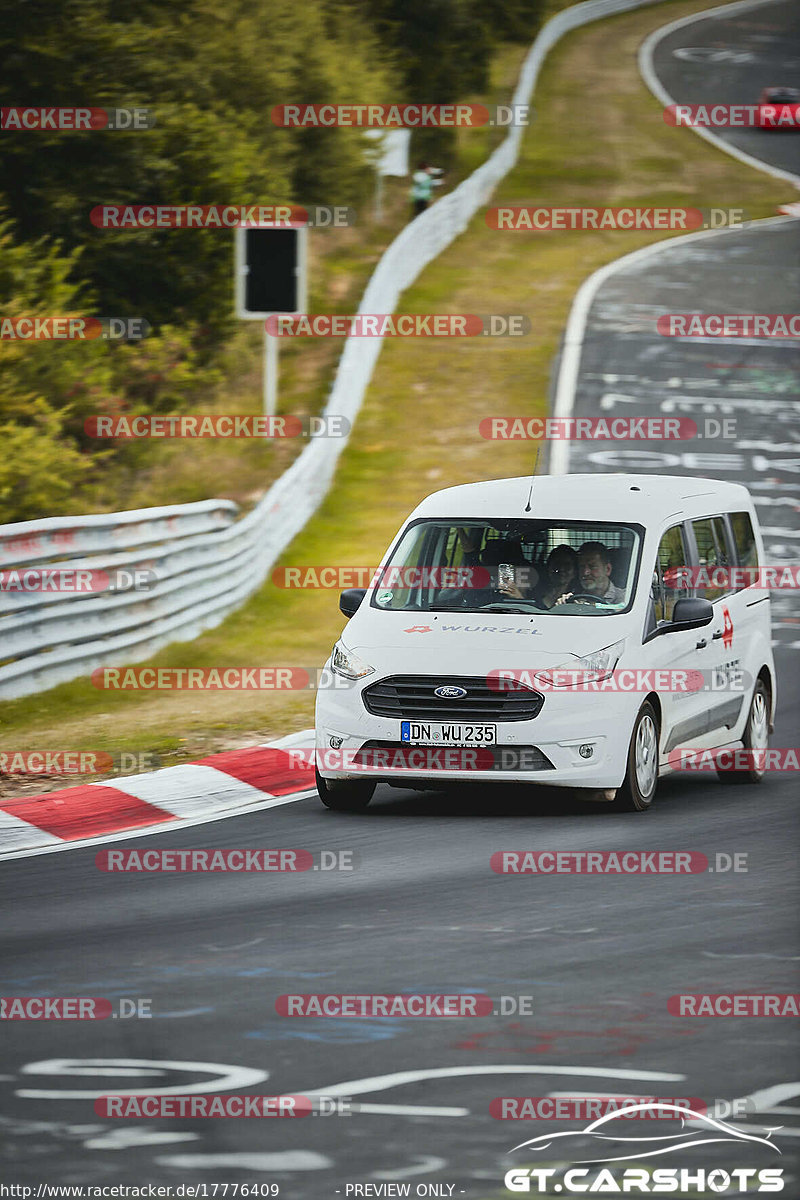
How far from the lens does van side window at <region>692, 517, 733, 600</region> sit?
42.2 feet

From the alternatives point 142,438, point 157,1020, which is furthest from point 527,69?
point 157,1020

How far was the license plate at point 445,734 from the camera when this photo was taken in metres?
11.1

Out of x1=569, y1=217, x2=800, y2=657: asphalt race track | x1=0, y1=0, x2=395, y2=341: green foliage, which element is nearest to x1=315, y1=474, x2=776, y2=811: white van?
x1=569, y1=217, x2=800, y2=657: asphalt race track

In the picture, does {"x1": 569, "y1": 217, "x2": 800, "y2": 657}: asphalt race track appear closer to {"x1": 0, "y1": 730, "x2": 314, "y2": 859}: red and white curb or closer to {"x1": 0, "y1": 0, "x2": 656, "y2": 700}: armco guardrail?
{"x1": 0, "y1": 0, "x2": 656, "y2": 700}: armco guardrail

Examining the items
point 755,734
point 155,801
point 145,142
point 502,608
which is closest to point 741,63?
point 145,142

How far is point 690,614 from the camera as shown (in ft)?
38.4

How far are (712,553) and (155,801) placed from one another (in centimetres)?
414

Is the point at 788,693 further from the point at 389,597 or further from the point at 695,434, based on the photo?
the point at 695,434

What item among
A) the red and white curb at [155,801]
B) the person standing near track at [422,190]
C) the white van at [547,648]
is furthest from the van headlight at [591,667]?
the person standing near track at [422,190]

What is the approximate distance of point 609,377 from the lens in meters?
32.3

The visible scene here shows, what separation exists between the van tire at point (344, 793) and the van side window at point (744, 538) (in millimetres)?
3482

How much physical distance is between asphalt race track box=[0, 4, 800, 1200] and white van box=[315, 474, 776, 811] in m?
0.33

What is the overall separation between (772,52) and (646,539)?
65.1 m

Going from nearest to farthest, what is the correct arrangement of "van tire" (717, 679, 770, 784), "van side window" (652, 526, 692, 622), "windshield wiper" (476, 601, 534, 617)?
"windshield wiper" (476, 601, 534, 617)
"van side window" (652, 526, 692, 622)
"van tire" (717, 679, 770, 784)
